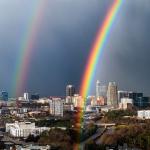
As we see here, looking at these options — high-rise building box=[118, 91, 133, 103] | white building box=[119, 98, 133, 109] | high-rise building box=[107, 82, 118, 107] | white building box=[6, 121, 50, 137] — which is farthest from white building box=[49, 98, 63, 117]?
high-rise building box=[118, 91, 133, 103]

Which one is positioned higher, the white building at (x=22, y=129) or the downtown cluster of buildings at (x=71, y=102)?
Answer: the downtown cluster of buildings at (x=71, y=102)

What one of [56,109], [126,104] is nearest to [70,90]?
[126,104]

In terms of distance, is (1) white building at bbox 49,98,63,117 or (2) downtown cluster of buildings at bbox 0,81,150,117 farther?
(2) downtown cluster of buildings at bbox 0,81,150,117

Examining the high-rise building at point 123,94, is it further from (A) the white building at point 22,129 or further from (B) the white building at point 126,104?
(A) the white building at point 22,129

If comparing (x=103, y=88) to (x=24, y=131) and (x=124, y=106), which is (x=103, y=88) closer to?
(x=124, y=106)

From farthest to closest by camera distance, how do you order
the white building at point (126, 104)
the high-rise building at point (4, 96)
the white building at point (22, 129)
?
the high-rise building at point (4, 96) < the white building at point (126, 104) < the white building at point (22, 129)

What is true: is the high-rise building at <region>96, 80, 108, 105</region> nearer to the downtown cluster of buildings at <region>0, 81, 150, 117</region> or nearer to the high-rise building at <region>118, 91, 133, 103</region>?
the downtown cluster of buildings at <region>0, 81, 150, 117</region>

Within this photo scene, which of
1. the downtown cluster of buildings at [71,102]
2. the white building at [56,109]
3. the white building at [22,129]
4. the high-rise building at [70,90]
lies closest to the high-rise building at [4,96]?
the downtown cluster of buildings at [71,102]

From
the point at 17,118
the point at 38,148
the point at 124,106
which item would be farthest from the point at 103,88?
the point at 38,148

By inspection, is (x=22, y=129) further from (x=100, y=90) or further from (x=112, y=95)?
(x=100, y=90)

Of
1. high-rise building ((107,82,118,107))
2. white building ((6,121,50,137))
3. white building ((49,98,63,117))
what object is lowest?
white building ((6,121,50,137))

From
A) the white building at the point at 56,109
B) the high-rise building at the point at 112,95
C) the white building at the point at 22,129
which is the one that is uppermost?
the high-rise building at the point at 112,95
